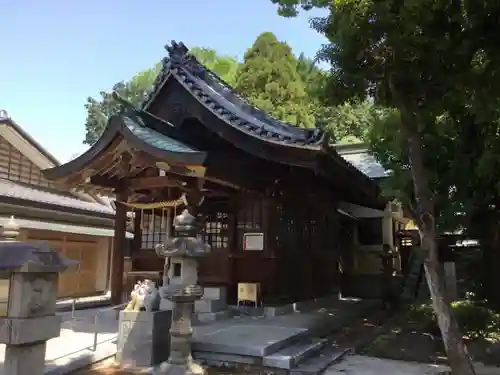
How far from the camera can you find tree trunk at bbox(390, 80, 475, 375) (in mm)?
5891

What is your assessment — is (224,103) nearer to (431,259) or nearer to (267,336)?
(267,336)

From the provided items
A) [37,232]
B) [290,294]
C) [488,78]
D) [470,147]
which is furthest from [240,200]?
[37,232]

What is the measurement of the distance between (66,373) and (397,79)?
627 centimetres

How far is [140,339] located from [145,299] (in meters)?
0.60

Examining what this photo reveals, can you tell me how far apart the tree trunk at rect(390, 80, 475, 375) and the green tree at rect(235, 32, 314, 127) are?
59.5 feet

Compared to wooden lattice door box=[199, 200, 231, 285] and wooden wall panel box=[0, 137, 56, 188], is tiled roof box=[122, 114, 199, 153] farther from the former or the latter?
wooden wall panel box=[0, 137, 56, 188]

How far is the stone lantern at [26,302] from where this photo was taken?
14.8 feet

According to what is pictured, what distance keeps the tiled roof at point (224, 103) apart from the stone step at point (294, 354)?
3818 millimetres

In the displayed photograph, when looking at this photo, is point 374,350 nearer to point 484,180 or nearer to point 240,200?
point 484,180

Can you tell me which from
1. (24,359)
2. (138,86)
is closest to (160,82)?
(24,359)

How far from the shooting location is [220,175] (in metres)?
9.38

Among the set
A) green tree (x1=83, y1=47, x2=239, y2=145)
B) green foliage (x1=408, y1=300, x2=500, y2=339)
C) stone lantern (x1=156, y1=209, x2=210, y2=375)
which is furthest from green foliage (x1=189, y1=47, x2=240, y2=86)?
stone lantern (x1=156, y1=209, x2=210, y2=375)

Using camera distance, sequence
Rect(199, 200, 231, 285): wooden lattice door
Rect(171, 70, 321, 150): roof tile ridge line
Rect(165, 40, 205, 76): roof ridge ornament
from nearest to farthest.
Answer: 1. Rect(171, 70, 321, 150): roof tile ridge line
2. Rect(199, 200, 231, 285): wooden lattice door
3. Rect(165, 40, 205, 76): roof ridge ornament

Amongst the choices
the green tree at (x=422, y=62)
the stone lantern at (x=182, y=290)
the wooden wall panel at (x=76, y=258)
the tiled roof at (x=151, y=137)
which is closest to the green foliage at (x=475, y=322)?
the green tree at (x=422, y=62)
